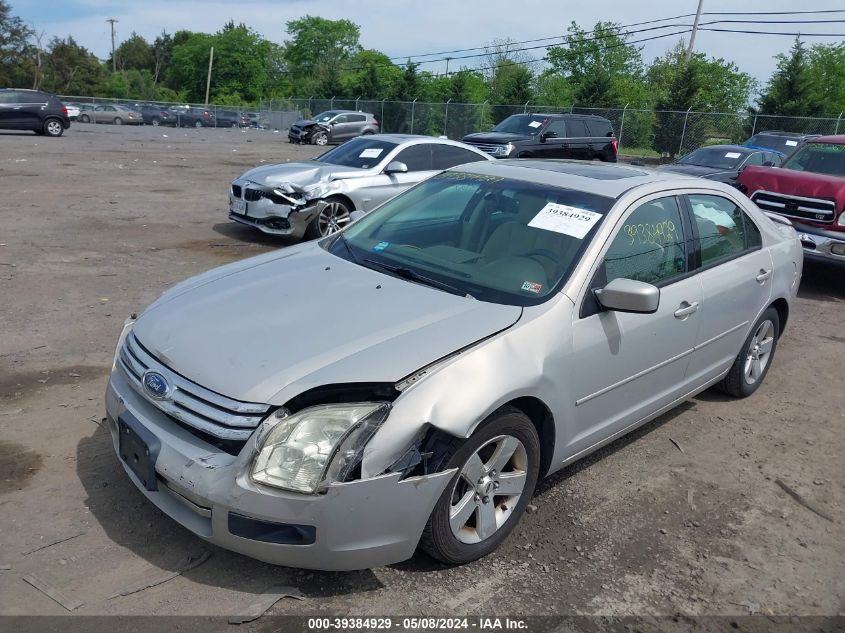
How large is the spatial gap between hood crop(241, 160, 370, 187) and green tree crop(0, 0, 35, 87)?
82.0 m

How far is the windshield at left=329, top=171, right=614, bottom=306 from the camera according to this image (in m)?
3.62

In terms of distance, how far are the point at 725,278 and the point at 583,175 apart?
113 cm

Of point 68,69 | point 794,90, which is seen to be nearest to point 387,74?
point 68,69

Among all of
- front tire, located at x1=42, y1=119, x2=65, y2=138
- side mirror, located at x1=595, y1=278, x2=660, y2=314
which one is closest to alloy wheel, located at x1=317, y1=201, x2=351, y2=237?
side mirror, located at x1=595, y1=278, x2=660, y2=314

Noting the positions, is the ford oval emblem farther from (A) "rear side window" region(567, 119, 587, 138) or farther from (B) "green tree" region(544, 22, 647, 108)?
(B) "green tree" region(544, 22, 647, 108)

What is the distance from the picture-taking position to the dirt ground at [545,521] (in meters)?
2.93

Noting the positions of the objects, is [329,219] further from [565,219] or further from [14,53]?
[14,53]

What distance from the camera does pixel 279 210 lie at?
9289 millimetres

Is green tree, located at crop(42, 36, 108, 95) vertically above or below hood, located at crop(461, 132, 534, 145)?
above

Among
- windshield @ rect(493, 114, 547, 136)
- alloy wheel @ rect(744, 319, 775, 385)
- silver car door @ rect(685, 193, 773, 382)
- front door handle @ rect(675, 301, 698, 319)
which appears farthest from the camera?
windshield @ rect(493, 114, 547, 136)

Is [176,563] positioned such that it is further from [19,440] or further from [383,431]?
[19,440]

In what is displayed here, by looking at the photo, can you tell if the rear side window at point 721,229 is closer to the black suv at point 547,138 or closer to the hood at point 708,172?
the hood at point 708,172

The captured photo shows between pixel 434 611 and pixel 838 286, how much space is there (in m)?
8.65

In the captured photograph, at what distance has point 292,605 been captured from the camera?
2828mm
